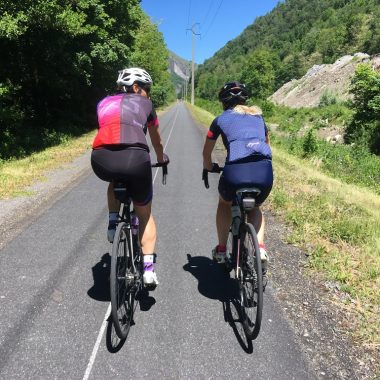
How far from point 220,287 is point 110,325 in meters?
1.40

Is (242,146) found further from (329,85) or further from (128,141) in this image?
(329,85)

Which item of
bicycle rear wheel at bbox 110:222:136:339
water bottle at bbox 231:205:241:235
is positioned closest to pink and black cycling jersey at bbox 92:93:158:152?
bicycle rear wheel at bbox 110:222:136:339

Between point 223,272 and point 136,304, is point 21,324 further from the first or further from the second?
point 223,272

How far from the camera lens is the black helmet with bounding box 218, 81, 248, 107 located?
145 inches

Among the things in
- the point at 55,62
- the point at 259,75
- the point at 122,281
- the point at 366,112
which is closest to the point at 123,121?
the point at 122,281

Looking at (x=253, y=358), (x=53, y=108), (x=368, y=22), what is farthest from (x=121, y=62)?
(x=368, y=22)

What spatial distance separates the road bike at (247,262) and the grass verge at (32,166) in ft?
19.4

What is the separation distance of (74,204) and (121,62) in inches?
595

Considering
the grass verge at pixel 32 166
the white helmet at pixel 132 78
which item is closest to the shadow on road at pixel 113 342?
the white helmet at pixel 132 78

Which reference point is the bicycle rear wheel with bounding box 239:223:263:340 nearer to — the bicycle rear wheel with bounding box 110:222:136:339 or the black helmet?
the bicycle rear wheel with bounding box 110:222:136:339

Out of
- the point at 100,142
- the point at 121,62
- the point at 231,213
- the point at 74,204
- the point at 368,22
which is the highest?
the point at 368,22

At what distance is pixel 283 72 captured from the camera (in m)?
111

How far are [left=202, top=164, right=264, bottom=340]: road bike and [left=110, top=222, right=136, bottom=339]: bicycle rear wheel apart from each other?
→ 108cm

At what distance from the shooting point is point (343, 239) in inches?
217
